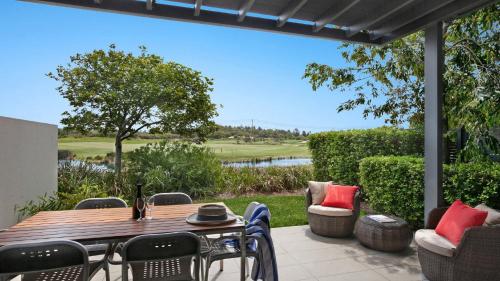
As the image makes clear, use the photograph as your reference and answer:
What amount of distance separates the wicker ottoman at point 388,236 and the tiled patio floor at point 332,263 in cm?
10

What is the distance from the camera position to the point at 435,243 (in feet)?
9.64

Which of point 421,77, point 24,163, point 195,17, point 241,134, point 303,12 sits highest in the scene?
point 303,12

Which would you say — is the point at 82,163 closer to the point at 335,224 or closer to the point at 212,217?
the point at 212,217

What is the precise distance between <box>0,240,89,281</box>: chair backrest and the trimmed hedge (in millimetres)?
5846

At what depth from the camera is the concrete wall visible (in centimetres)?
420

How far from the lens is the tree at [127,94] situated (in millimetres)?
7445

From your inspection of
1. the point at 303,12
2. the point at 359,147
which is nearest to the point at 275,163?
the point at 359,147

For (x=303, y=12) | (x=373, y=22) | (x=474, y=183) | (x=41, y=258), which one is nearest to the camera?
(x=41, y=258)

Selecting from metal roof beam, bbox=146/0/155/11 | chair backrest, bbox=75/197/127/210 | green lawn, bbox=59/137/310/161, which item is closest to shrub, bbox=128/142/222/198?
green lawn, bbox=59/137/310/161

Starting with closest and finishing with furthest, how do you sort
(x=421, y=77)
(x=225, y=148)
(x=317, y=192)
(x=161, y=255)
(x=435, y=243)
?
(x=161, y=255) → (x=435, y=243) → (x=317, y=192) → (x=421, y=77) → (x=225, y=148)

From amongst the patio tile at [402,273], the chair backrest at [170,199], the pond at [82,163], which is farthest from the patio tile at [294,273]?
the pond at [82,163]

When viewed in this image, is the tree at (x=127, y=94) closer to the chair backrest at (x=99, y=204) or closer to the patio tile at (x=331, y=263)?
the chair backrest at (x=99, y=204)

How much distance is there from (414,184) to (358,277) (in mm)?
2263

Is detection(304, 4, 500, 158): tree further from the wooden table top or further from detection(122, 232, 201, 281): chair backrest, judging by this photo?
detection(122, 232, 201, 281): chair backrest
